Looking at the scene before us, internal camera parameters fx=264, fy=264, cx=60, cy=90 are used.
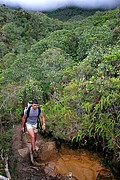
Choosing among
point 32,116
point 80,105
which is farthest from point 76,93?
point 32,116

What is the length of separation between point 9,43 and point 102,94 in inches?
1148

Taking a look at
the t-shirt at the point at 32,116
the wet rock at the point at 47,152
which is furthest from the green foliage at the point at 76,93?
the t-shirt at the point at 32,116

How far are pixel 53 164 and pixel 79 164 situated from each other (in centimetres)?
62

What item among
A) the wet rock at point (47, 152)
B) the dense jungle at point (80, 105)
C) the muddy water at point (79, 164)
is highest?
the dense jungle at point (80, 105)

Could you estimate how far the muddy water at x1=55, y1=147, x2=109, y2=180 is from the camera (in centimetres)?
576

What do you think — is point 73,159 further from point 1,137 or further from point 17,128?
point 17,128

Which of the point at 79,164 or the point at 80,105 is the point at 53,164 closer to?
the point at 79,164

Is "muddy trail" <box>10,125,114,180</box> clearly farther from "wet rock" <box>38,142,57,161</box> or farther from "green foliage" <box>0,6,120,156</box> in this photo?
"green foliage" <box>0,6,120,156</box>

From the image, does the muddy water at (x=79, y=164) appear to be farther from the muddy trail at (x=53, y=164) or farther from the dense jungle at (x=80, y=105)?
the dense jungle at (x=80, y=105)

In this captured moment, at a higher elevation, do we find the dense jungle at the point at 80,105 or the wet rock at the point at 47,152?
the dense jungle at the point at 80,105

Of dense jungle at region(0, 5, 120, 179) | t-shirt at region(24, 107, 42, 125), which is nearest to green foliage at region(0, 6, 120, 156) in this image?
dense jungle at region(0, 5, 120, 179)

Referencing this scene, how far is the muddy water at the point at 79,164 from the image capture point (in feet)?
18.9

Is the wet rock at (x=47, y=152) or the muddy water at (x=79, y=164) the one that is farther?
the wet rock at (x=47, y=152)

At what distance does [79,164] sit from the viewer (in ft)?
20.2
